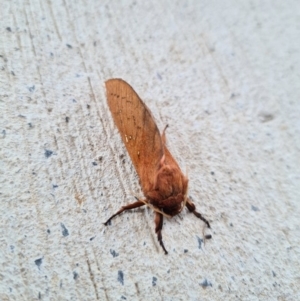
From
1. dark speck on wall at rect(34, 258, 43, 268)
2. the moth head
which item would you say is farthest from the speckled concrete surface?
the moth head

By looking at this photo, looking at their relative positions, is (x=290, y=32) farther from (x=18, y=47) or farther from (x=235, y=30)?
(x=18, y=47)

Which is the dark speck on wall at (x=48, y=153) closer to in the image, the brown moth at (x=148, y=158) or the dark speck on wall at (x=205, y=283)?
the brown moth at (x=148, y=158)

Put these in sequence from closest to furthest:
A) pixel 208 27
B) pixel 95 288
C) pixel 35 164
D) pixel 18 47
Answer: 1. pixel 95 288
2. pixel 35 164
3. pixel 18 47
4. pixel 208 27

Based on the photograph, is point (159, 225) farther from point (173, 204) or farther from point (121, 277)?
point (121, 277)

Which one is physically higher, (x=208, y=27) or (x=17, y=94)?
(x=208, y=27)

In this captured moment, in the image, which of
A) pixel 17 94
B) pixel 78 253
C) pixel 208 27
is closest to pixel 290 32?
pixel 208 27

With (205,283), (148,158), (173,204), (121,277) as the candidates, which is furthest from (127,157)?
(205,283)

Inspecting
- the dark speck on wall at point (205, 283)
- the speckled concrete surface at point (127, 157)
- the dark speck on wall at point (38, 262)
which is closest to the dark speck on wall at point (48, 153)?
the speckled concrete surface at point (127, 157)
